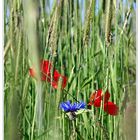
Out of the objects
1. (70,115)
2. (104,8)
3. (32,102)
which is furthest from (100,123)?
(104,8)

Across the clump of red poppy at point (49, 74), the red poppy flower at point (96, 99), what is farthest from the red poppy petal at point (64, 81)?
the red poppy flower at point (96, 99)

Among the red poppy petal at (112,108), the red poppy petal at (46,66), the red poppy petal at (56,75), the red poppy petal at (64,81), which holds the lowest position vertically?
the red poppy petal at (112,108)

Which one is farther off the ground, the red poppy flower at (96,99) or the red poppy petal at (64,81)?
the red poppy petal at (64,81)

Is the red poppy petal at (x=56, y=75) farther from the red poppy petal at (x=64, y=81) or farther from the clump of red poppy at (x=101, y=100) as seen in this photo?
the clump of red poppy at (x=101, y=100)

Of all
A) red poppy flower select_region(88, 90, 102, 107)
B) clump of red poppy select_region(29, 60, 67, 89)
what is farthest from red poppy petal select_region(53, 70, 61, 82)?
red poppy flower select_region(88, 90, 102, 107)

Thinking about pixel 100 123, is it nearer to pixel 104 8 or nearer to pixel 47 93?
pixel 47 93

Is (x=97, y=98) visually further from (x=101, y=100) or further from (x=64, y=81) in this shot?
(x=64, y=81)

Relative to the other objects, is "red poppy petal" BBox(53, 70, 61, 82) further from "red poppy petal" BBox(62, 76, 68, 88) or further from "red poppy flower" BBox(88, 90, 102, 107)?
"red poppy flower" BBox(88, 90, 102, 107)
